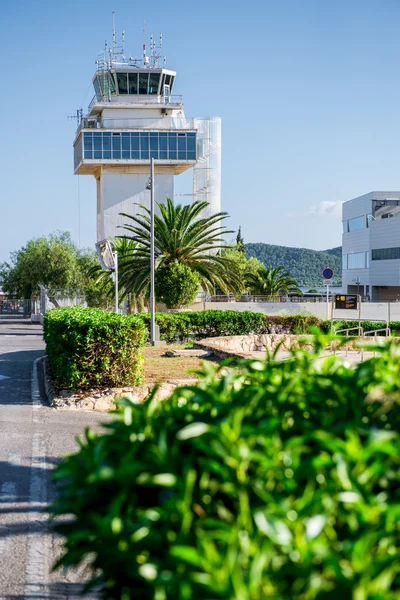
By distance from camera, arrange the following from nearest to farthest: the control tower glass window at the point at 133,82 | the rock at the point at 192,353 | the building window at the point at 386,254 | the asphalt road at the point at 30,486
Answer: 1. the asphalt road at the point at 30,486
2. the rock at the point at 192,353
3. the control tower glass window at the point at 133,82
4. the building window at the point at 386,254

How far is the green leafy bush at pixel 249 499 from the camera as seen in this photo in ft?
6.71

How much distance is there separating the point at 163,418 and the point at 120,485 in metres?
0.43

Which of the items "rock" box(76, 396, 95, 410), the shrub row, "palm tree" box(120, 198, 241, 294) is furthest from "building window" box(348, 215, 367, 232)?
"rock" box(76, 396, 95, 410)

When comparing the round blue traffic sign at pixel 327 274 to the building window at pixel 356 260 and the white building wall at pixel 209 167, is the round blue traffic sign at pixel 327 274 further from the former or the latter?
the building window at pixel 356 260

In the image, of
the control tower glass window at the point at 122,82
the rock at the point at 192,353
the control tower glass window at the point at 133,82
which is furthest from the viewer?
the control tower glass window at the point at 133,82

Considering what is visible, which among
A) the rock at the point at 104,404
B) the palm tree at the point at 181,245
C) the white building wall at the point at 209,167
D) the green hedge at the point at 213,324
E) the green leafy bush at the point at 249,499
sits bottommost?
the rock at the point at 104,404

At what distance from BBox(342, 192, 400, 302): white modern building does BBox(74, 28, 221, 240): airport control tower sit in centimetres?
2519

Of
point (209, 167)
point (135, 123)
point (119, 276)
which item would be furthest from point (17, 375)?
point (209, 167)

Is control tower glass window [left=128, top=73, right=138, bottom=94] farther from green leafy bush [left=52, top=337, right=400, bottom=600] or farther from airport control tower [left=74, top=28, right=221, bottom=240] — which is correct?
green leafy bush [left=52, top=337, right=400, bottom=600]

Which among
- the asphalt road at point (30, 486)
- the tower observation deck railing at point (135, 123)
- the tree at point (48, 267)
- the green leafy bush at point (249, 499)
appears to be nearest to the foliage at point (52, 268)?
the tree at point (48, 267)

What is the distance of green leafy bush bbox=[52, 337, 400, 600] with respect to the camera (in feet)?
6.71

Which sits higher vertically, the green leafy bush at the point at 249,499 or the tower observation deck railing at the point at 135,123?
the tower observation deck railing at the point at 135,123

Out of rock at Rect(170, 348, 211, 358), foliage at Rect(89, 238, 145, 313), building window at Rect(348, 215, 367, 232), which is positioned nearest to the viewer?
rock at Rect(170, 348, 211, 358)

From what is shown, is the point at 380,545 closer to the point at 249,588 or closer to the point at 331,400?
the point at 249,588
